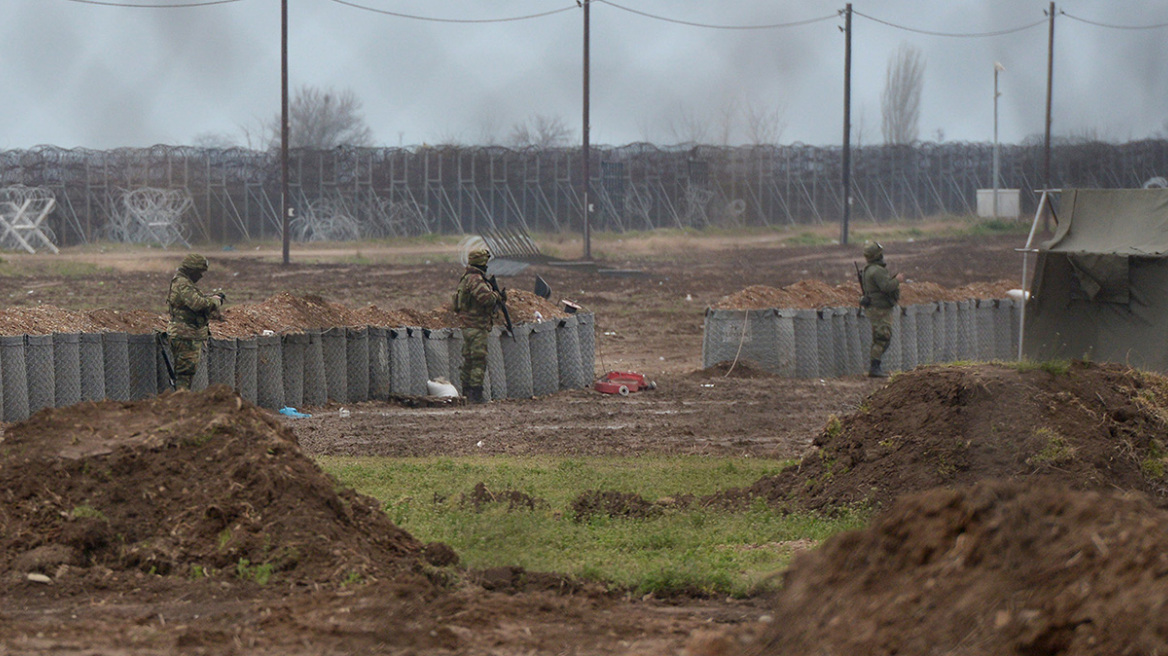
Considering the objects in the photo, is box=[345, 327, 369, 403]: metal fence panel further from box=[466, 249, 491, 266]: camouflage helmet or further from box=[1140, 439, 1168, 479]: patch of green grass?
box=[1140, 439, 1168, 479]: patch of green grass

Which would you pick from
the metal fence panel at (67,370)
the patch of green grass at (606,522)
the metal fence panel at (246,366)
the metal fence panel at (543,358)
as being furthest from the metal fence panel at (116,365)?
the metal fence panel at (543,358)

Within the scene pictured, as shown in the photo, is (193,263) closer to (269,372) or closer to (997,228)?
(269,372)

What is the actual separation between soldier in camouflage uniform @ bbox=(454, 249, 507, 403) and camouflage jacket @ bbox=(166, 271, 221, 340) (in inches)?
121

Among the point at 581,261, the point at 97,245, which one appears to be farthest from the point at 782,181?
the point at 97,245

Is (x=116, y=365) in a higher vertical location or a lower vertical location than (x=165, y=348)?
lower

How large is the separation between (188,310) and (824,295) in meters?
10.5

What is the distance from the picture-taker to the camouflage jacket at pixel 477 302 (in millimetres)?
14484

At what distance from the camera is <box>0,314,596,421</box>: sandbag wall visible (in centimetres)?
1231

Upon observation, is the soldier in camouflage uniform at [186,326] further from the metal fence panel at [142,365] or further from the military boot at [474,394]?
the military boot at [474,394]

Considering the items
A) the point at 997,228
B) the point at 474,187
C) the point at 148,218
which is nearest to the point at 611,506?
the point at 148,218

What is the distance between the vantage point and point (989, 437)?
27.9 ft

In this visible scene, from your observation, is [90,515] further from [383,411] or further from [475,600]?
[383,411]

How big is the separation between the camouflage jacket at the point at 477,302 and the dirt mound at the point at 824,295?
448cm

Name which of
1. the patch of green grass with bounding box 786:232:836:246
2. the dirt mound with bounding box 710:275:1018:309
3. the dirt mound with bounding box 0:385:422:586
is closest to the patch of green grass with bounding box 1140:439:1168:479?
the dirt mound with bounding box 0:385:422:586
